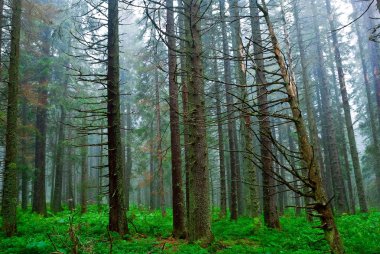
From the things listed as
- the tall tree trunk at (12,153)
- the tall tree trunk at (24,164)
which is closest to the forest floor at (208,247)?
the tall tree trunk at (12,153)

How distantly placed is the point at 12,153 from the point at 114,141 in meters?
3.41

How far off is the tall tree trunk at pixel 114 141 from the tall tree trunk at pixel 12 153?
312cm

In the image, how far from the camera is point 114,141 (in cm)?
906

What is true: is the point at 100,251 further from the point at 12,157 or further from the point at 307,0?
the point at 307,0

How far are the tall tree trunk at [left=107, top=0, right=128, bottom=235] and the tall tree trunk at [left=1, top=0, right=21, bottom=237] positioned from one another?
10.2ft

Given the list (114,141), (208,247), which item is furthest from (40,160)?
(208,247)

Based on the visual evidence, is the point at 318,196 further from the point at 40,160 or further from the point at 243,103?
the point at 40,160

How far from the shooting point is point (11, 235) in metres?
8.71

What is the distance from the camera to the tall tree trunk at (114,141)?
8.74 m

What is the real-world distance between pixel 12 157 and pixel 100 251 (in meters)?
4.92

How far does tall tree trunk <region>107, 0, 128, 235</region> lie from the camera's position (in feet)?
28.7

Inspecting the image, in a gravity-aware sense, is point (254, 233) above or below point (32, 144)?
below

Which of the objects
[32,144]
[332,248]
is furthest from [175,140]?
[32,144]

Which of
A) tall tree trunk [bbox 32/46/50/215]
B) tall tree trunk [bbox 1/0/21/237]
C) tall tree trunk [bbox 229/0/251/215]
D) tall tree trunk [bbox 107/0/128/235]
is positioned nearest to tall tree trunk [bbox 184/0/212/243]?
tall tree trunk [bbox 229/0/251/215]
